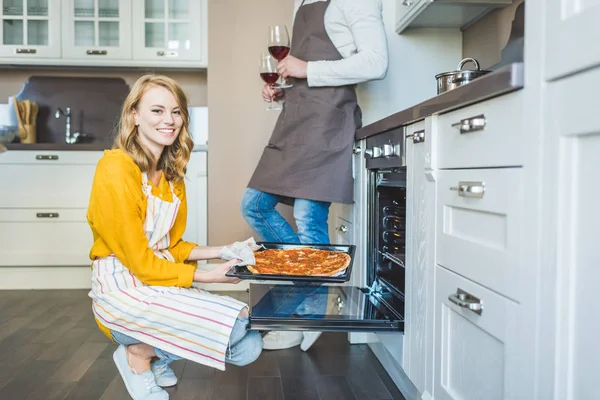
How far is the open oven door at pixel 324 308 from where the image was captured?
1.64 meters

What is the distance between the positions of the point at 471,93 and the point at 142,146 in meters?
1.03

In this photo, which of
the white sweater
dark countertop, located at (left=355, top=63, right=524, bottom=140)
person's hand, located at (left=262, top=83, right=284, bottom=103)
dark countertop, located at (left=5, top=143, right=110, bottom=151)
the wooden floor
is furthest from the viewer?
dark countertop, located at (left=5, top=143, right=110, bottom=151)

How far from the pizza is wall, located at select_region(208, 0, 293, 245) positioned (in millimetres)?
1850

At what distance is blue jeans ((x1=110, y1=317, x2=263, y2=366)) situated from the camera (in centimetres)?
163

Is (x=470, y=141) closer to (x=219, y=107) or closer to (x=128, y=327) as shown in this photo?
(x=128, y=327)

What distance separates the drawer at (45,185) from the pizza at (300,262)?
7.06 ft

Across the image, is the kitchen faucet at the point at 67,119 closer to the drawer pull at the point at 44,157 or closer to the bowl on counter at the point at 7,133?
the bowl on counter at the point at 7,133

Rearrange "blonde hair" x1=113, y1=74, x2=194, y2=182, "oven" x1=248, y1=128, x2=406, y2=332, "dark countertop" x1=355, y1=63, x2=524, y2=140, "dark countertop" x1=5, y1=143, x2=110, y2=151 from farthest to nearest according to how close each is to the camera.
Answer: "dark countertop" x1=5, y1=143, x2=110, y2=151, "blonde hair" x1=113, y1=74, x2=194, y2=182, "oven" x1=248, y1=128, x2=406, y2=332, "dark countertop" x1=355, y1=63, x2=524, y2=140

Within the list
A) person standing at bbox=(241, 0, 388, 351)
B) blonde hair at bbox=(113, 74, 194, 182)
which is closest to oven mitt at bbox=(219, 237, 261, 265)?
blonde hair at bbox=(113, 74, 194, 182)

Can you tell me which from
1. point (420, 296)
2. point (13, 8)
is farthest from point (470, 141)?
point (13, 8)

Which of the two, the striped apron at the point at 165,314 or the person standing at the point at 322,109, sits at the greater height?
the person standing at the point at 322,109

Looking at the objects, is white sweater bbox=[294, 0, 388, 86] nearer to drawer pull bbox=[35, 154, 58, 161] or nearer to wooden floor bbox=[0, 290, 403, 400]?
wooden floor bbox=[0, 290, 403, 400]

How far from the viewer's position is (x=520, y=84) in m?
1.06

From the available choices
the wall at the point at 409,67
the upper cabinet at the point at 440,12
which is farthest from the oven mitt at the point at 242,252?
the upper cabinet at the point at 440,12
